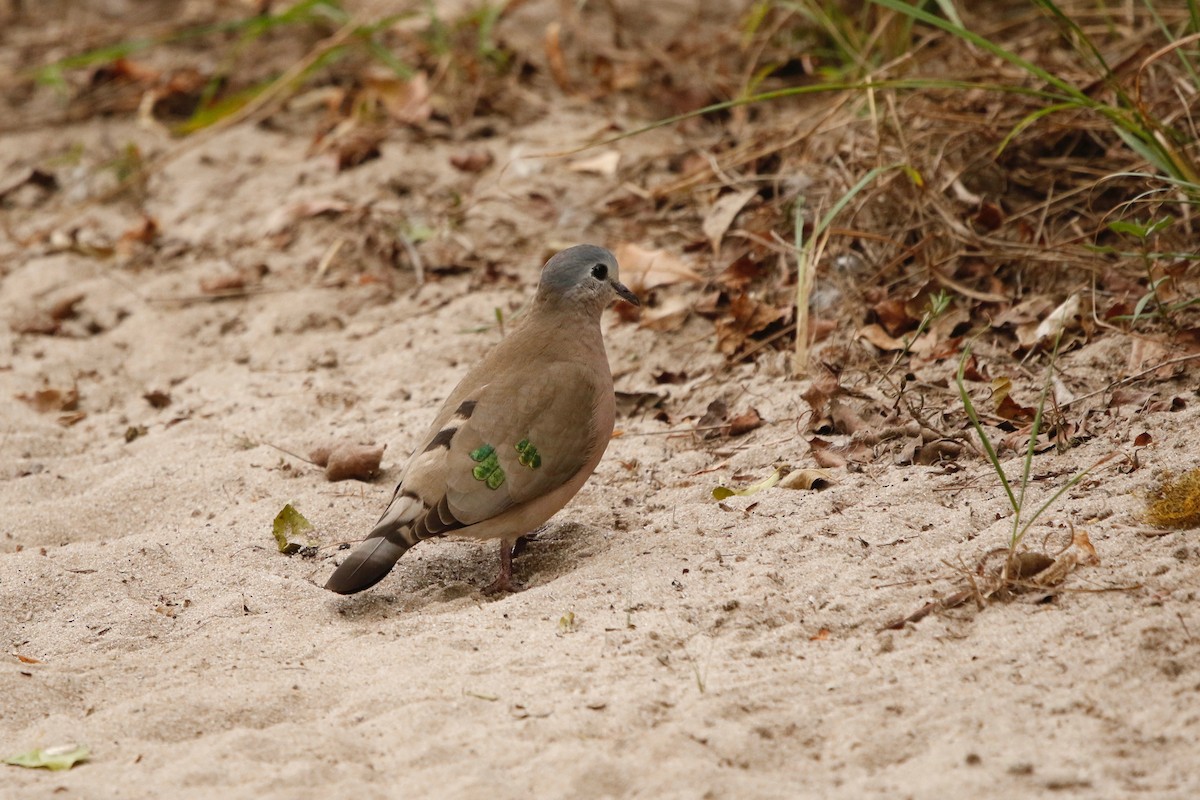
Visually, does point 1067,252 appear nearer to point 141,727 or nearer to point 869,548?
point 869,548

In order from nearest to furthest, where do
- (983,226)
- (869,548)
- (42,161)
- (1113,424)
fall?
(869,548), (1113,424), (983,226), (42,161)

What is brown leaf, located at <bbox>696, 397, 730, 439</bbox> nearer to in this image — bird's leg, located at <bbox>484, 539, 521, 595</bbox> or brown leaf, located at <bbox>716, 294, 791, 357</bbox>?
brown leaf, located at <bbox>716, 294, 791, 357</bbox>

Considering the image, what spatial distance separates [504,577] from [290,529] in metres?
0.76

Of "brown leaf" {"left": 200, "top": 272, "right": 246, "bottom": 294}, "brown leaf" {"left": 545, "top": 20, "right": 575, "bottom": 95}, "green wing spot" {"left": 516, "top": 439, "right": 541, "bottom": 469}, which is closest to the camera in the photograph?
"green wing spot" {"left": 516, "top": 439, "right": 541, "bottom": 469}

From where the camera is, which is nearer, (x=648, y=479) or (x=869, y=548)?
(x=869, y=548)

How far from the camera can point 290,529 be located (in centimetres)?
409

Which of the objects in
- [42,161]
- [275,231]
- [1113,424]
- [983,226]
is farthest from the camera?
[42,161]

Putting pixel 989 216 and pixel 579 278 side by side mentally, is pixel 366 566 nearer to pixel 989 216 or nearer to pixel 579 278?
pixel 579 278

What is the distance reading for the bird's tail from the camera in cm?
352

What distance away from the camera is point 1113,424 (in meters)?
3.90

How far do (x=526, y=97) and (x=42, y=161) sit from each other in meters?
3.11

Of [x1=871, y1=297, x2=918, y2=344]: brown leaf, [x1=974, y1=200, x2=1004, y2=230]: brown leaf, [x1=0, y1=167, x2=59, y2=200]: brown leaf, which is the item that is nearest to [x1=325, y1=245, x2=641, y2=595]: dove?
[x1=871, y1=297, x2=918, y2=344]: brown leaf

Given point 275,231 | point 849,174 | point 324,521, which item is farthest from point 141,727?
point 275,231

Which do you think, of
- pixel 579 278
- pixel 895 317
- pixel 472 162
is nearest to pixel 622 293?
pixel 579 278
